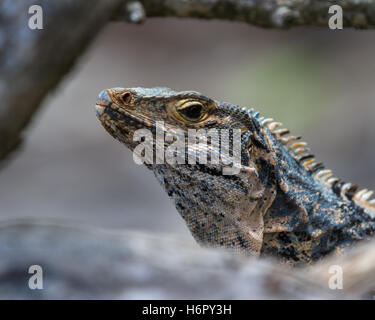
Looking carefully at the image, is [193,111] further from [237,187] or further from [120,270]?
[120,270]

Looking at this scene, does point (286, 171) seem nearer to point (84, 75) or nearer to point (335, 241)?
point (335, 241)

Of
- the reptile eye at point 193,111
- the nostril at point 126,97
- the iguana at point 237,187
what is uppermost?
the nostril at point 126,97

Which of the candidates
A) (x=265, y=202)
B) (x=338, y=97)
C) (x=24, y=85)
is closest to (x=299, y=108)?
(x=338, y=97)

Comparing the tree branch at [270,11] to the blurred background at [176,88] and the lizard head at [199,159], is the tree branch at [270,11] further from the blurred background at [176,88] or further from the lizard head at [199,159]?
the blurred background at [176,88]

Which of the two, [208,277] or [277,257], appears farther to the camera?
[277,257]

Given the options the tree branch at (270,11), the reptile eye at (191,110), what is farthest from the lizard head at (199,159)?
the tree branch at (270,11)

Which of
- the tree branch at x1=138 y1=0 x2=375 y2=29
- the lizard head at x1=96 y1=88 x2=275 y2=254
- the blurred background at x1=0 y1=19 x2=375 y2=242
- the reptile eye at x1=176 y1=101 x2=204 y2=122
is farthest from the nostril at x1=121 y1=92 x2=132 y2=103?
the blurred background at x1=0 y1=19 x2=375 y2=242

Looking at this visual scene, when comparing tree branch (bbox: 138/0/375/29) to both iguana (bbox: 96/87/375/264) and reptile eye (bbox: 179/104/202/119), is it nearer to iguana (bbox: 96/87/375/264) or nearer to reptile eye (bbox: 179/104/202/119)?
iguana (bbox: 96/87/375/264)

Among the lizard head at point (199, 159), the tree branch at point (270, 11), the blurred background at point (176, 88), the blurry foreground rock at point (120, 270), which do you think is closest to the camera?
the blurry foreground rock at point (120, 270)
